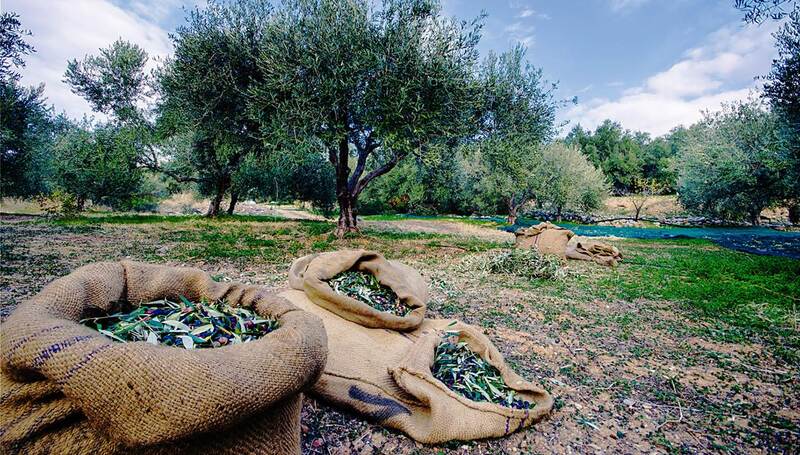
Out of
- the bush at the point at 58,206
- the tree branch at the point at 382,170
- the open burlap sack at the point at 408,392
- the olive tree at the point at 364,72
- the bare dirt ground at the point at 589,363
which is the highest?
the olive tree at the point at 364,72

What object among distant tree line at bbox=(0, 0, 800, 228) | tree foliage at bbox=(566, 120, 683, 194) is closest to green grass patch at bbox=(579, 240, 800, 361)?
distant tree line at bbox=(0, 0, 800, 228)

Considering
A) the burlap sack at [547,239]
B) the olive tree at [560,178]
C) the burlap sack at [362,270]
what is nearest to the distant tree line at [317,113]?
the burlap sack at [547,239]

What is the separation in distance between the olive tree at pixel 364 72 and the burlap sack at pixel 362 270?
7075 mm

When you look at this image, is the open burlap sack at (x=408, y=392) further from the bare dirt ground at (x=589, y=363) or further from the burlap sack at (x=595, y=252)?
the burlap sack at (x=595, y=252)

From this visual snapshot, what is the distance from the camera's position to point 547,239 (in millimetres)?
11367

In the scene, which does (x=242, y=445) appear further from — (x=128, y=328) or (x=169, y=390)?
(x=128, y=328)

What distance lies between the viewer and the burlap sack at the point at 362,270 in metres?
3.64

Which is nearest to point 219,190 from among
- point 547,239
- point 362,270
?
point 547,239

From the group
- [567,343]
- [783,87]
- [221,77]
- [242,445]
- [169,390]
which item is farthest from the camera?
[221,77]

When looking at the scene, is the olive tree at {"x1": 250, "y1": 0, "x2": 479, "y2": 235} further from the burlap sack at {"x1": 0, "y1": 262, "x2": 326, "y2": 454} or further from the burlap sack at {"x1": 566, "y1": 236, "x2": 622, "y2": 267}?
the burlap sack at {"x1": 0, "y1": 262, "x2": 326, "y2": 454}

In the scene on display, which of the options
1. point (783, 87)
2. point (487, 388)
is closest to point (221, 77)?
point (487, 388)

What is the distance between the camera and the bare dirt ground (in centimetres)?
278

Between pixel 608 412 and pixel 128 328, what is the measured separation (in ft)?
11.4

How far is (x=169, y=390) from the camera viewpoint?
1451 millimetres
